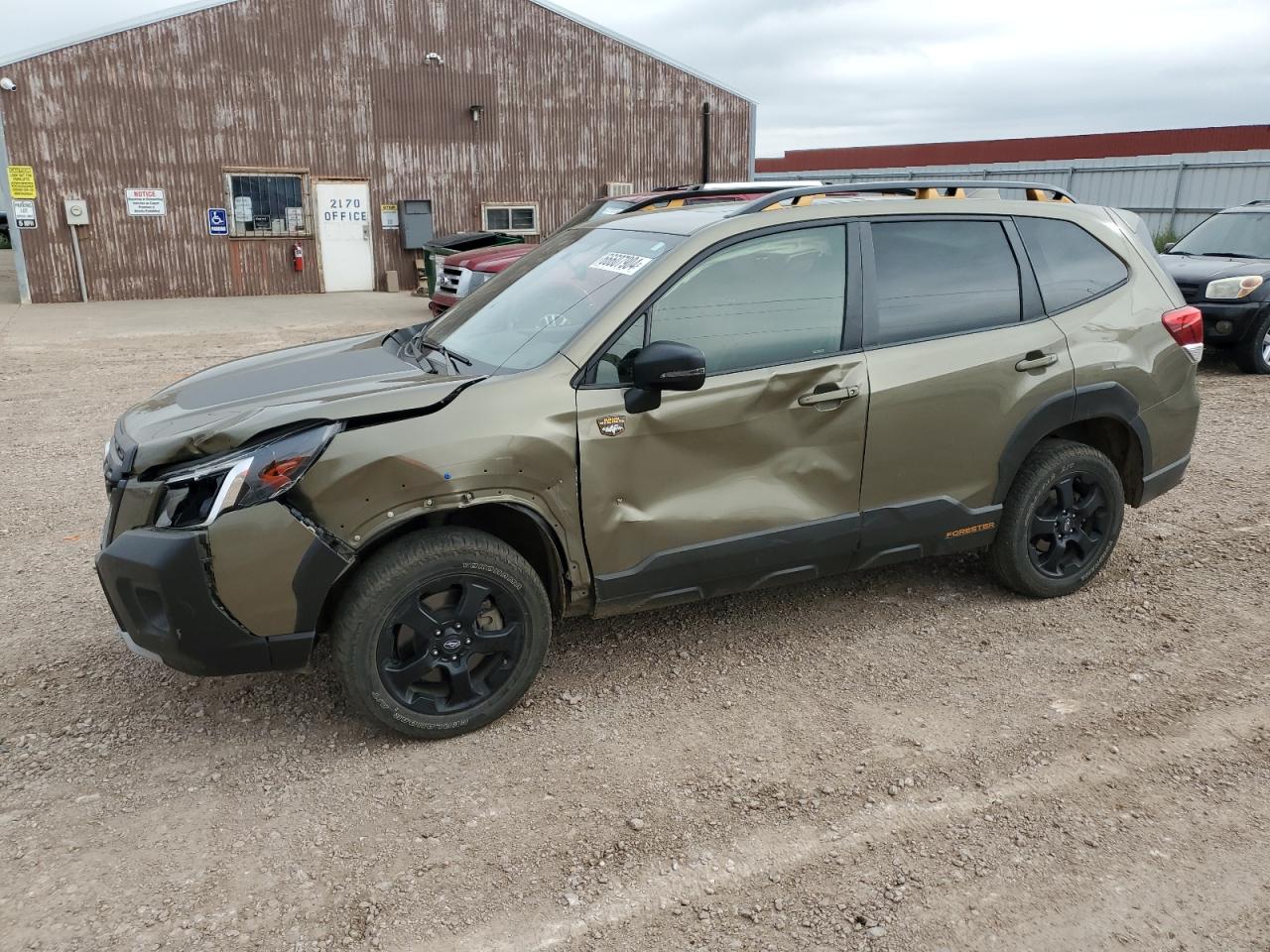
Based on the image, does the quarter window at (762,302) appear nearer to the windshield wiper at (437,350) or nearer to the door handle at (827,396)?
the door handle at (827,396)

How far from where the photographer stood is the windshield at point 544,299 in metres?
3.61

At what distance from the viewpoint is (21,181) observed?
688 inches

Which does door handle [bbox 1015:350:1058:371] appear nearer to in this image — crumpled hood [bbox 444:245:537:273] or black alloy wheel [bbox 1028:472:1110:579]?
black alloy wheel [bbox 1028:472:1110:579]

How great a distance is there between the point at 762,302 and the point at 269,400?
1.86 meters

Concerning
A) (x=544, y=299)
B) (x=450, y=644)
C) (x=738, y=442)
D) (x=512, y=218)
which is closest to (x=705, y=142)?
(x=512, y=218)

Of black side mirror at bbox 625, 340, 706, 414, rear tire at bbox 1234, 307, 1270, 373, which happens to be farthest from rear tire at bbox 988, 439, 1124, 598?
rear tire at bbox 1234, 307, 1270, 373

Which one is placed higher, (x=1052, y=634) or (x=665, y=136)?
(x=665, y=136)

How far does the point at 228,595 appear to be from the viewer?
2.99 meters

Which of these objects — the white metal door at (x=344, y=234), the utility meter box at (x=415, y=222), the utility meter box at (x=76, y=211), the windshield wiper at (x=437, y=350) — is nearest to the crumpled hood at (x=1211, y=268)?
the windshield wiper at (x=437, y=350)

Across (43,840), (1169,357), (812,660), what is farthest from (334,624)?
(1169,357)

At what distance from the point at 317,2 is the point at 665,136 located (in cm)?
827

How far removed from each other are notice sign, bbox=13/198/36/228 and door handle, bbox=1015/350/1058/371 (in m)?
19.3

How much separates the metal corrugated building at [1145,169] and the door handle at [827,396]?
18444 mm

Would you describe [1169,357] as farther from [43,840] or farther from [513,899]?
[43,840]
